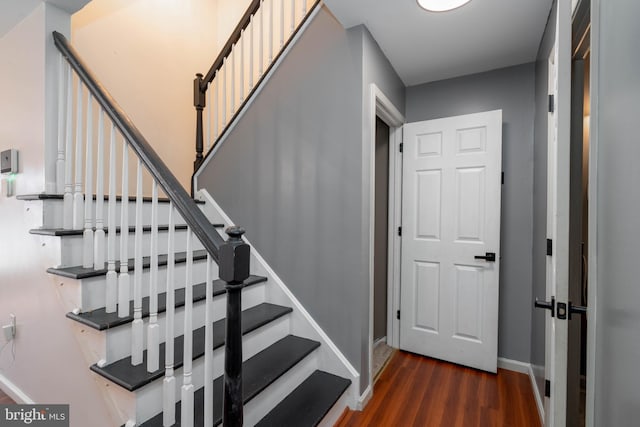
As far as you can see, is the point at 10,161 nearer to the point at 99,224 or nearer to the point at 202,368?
the point at 99,224

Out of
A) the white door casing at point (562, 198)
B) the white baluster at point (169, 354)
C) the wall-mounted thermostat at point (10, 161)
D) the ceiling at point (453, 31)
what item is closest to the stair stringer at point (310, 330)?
the white baluster at point (169, 354)

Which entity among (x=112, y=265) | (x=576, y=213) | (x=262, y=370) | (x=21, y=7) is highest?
(x=21, y=7)

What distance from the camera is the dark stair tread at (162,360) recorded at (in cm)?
120

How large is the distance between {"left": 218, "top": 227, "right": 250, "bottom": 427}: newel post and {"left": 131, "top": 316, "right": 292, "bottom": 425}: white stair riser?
498mm

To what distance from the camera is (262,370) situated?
165 centimetres

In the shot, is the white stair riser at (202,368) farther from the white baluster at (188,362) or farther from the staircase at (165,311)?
the white baluster at (188,362)

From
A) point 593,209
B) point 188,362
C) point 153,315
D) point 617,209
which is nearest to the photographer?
point 617,209

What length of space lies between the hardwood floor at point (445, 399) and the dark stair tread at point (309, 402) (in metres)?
0.20

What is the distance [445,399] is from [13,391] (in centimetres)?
283

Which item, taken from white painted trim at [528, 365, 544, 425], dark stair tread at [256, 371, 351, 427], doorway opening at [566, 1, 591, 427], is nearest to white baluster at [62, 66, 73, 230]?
dark stair tread at [256, 371, 351, 427]

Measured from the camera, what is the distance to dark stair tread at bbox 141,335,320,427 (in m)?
1.32

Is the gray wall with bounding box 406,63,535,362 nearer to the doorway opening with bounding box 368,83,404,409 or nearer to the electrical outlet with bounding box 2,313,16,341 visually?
the doorway opening with bounding box 368,83,404,409

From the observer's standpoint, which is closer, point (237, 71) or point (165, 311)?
point (165, 311)

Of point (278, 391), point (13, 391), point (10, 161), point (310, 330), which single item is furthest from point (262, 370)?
point (10, 161)
